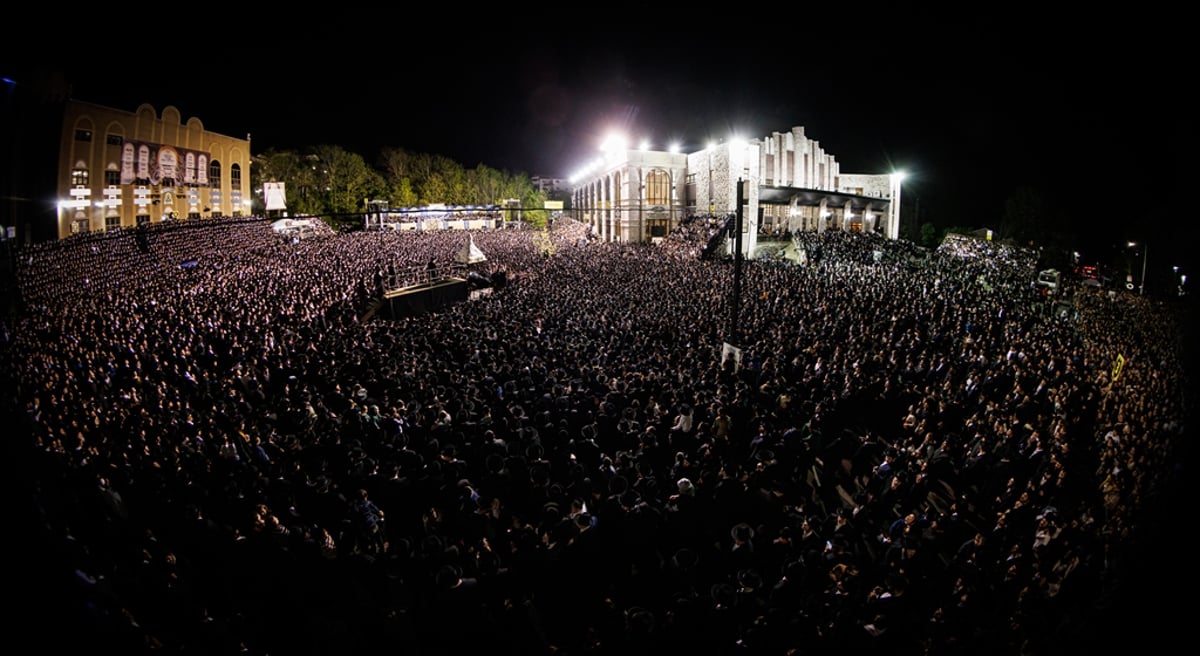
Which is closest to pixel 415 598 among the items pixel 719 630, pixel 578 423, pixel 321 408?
pixel 719 630

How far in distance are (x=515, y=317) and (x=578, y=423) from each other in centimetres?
681

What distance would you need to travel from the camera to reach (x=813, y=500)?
6.34 metres

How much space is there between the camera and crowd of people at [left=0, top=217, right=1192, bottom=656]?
12.0ft

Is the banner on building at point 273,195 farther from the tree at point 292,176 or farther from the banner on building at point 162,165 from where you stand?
the banner on building at point 162,165

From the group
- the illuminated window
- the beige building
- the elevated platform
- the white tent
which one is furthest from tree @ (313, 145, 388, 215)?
the elevated platform

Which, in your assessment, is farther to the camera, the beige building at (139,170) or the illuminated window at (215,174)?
the illuminated window at (215,174)

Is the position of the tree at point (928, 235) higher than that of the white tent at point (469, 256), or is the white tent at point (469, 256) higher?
the tree at point (928, 235)

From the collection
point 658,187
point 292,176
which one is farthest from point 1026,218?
point 292,176

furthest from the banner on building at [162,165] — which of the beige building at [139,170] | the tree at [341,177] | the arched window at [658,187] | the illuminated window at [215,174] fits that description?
the arched window at [658,187]

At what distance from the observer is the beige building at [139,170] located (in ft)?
76.7

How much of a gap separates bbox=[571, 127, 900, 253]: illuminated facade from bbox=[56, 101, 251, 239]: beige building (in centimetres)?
2596

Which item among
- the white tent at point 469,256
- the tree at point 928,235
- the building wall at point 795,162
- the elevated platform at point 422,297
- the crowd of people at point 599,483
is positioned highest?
the building wall at point 795,162

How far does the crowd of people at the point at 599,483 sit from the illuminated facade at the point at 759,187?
2145 cm

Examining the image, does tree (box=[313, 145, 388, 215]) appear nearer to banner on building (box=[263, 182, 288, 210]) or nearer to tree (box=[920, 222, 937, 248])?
banner on building (box=[263, 182, 288, 210])
